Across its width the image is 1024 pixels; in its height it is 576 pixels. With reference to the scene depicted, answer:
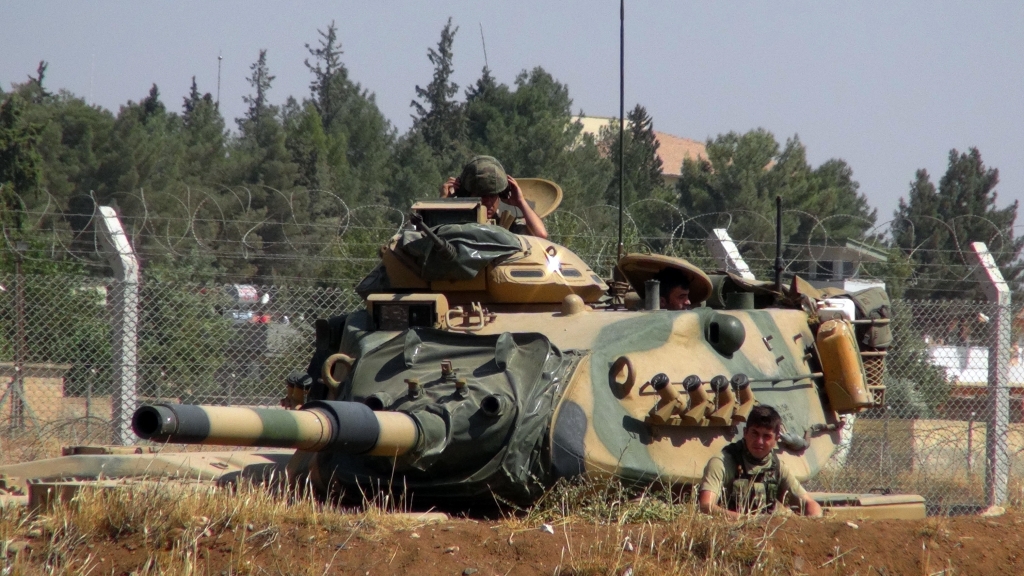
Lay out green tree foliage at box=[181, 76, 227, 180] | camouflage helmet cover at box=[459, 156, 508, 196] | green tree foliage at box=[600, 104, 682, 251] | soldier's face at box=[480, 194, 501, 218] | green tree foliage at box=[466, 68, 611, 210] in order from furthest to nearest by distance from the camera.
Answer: green tree foliage at box=[181, 76, 227, 180] < green tree foliage at box=[466, 68, 611, 210] < green tree foliage at box=[600, 104, 682, 251] < soldier's face at box=[480, 194, 501, 218] < camouflage helmet cover at box=[459, 156, 508, 196]

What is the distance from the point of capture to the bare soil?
5.55 metres

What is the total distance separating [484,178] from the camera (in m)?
9.00

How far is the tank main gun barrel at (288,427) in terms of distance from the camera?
5344 millimetres

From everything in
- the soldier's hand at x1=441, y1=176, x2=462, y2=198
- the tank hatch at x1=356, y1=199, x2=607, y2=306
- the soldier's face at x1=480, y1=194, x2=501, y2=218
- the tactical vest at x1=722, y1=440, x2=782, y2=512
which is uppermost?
the soldier's hand at x1=441, y1=176, x2=462, y2=198

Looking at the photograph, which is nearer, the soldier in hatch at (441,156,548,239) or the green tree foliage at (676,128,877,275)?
the soldier in hatch at (441,156,548,239)

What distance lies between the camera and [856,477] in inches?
482

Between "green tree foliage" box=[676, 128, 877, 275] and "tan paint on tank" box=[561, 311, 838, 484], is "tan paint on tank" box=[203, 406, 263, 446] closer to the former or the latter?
"tan paint on tank" box=[561, 311, 838, 484]

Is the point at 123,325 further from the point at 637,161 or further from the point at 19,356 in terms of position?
the point at 637,161

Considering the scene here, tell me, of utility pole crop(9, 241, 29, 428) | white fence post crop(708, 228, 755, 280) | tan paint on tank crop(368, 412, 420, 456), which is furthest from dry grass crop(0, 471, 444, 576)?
white fence post crop(708, 228, 755, 280)

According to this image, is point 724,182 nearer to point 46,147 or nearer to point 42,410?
point 46,147

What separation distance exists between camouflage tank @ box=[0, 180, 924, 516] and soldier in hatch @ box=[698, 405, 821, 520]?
0.23m

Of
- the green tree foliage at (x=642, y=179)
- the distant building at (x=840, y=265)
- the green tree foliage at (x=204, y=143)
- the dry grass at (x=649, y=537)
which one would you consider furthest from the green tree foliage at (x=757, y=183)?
the dry grass at (x=649, y=537)

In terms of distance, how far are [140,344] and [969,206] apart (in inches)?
1518

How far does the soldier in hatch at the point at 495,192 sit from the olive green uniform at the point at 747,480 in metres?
2.69
